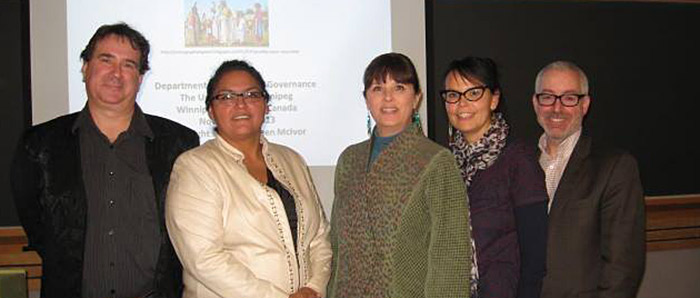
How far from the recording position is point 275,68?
Result: 11.9ft

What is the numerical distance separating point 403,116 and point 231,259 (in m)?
0.74

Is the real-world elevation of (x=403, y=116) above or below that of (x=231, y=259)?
above

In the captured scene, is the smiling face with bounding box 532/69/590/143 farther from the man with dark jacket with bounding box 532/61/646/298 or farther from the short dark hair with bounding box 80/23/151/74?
the short dark hair with bounding box 80/23/151/74

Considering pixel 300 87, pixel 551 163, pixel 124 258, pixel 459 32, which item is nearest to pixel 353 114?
pixel 300 87

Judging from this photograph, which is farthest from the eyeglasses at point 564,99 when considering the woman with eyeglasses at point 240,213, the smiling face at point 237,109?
the smiling face at point 237,109

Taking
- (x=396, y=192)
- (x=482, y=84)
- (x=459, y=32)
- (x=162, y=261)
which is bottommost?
(x=162, y=261)

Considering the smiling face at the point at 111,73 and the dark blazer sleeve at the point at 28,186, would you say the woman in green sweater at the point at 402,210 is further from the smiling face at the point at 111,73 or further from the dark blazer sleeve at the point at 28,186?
the dark blazer sleeve at the point at 28,186

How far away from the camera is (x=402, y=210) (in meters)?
1.93

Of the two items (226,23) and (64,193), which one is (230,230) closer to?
(64,193)

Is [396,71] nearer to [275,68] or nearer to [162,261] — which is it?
[162,261]

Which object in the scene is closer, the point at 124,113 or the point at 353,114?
the point at 124,113

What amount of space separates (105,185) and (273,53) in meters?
1.68

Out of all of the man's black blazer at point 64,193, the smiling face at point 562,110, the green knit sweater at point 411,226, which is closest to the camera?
the green knit sweater at point 411,226

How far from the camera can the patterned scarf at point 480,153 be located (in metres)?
2.01
